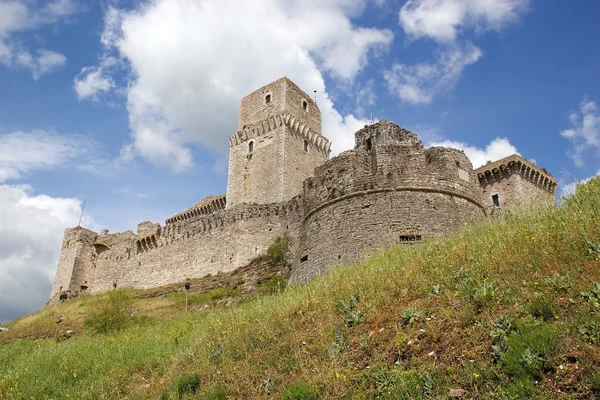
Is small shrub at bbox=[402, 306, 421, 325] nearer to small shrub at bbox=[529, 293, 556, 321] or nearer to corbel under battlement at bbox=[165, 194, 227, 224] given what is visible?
small shrub at bbox=[529, 293, 556, 321]

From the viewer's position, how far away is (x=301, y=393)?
4.99 m

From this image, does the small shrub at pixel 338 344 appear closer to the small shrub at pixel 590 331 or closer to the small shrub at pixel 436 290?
the small shrub at pixel 436 290

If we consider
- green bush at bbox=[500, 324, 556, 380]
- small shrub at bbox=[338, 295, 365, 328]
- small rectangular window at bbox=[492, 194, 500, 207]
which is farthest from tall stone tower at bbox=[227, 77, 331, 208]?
green bush at bbox=[500, 324, 556, 380]

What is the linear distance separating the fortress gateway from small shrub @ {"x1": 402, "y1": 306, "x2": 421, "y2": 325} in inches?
164

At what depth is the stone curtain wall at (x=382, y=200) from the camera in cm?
1209

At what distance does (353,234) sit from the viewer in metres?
12.2

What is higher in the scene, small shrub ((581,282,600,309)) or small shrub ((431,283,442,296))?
small shrub ((431,283,442,296))

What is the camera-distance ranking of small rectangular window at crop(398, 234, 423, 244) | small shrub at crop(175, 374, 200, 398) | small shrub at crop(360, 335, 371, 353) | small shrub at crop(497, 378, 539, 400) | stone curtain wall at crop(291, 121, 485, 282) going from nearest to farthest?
1. small shrub at crop(497, 378, 539, 400)
2. small shrub at crop(360, 335, 371, 353)
3. small shrub at crop(175, 374, 200, 398)
4. small rectangular window at crop(398, 234, 423, 244)
5. stone curtain wall at crop(291, 121, 485, 282)

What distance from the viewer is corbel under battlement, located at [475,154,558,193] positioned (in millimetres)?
28188

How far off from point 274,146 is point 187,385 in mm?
28990

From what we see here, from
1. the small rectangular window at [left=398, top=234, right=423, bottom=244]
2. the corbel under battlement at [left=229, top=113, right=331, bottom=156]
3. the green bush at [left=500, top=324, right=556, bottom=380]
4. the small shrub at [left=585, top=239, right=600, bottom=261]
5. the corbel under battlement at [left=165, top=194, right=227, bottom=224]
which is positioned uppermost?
the corbel under battlement at [left=229, top=113, right=331, bottom=156]

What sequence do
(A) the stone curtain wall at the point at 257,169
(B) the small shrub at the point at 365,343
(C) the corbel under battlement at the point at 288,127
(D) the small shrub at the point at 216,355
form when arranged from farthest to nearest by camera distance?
(C) the corbel under battlement at the point at 288,127, (A) the stone curtain wall at the point at 257,169, (D) the small shrub at the point at 216,355, (B) the small shrub at the point at 365,343

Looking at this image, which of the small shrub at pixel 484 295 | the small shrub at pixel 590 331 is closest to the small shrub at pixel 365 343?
the small shrub at pixel 484 295

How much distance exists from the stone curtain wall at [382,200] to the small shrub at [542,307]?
6.82m
